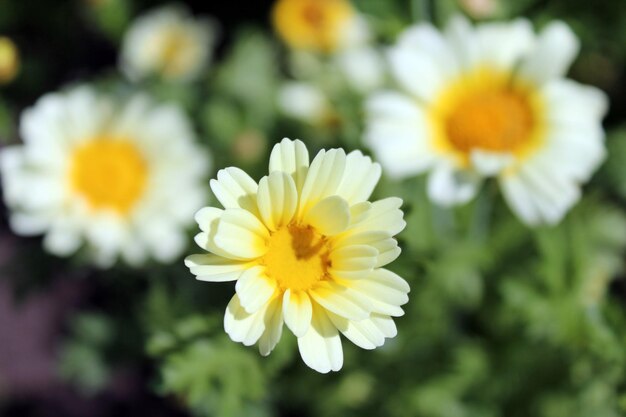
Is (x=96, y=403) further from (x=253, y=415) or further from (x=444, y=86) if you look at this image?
(x=444, y=86)

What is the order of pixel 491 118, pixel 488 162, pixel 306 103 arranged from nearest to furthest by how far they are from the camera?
pixel 488 162
pixel 491 118
pixel 306 103

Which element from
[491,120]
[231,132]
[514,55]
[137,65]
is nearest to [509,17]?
[514,55]

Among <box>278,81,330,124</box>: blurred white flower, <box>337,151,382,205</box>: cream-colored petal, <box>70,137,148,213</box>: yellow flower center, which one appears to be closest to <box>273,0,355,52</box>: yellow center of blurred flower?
<box>278,81,330,124</box>: blurred white flower

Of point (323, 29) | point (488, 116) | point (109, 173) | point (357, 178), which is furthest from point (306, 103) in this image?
point (357, 178)

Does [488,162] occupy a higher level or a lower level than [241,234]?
lower

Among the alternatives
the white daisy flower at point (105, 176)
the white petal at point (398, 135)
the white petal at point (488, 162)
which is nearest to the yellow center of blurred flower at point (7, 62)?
the white daisy flower at point (105, 176)

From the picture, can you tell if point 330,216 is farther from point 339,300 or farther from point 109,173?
point 109,173

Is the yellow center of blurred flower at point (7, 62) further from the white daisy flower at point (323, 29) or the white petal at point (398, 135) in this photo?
the white petal at point (398, 135)
